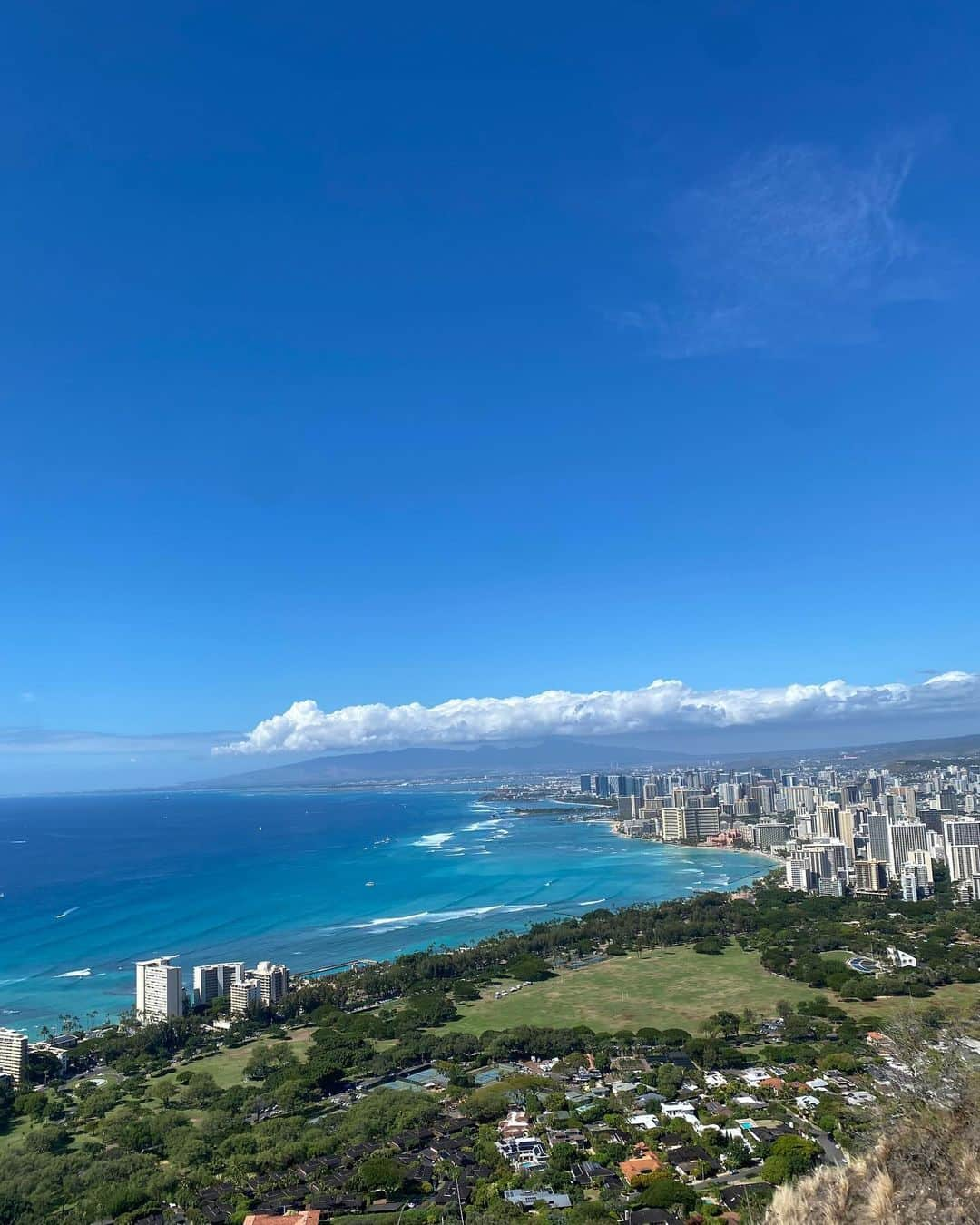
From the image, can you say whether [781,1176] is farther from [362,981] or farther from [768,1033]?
[362,981]

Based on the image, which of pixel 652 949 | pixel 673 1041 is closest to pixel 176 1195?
pixel 673 1041

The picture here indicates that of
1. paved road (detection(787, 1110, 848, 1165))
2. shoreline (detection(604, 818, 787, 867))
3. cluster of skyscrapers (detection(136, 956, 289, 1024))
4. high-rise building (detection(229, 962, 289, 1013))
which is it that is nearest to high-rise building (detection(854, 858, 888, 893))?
shoreline (detection(604, 818, 787, 867))

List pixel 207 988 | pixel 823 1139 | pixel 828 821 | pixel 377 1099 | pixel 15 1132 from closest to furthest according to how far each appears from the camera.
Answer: pixel 823 1139 → pixel 377 1099 → pixel 15 1132 → pixel 207 988 → pixel 828 821

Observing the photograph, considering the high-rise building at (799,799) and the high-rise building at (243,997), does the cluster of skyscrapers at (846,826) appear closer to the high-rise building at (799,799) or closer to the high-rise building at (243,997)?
the high-rise building at (799,799)

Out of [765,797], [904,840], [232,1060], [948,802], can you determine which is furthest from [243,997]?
[765,797]

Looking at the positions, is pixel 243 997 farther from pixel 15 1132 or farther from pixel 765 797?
pixel 765 797

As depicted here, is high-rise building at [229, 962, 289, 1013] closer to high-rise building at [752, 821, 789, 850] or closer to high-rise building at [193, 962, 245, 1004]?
high-rise building at [193, 962, 245, 1004]
